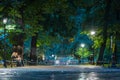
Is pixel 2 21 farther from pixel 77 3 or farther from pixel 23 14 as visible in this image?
pixel 77 3

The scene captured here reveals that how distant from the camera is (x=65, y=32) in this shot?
61.7 meters

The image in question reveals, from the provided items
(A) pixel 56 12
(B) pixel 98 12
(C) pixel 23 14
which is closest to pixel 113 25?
(B) pixel 98 12

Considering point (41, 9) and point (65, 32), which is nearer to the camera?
point (41, 9)

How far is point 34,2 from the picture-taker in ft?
173

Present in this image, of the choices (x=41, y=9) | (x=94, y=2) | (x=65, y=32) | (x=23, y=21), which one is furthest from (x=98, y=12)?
(x=23, y=21)

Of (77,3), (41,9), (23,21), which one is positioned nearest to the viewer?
(23,21)

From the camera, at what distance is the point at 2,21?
5188 cm

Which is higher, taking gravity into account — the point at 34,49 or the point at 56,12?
the point at 56,12

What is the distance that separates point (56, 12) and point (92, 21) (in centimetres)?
569

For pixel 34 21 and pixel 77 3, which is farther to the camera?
pixel 77 3

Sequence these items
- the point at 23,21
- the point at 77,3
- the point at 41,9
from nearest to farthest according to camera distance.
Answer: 1. the point at 23,21
2. the point at 41,9
3. the point at 77,3

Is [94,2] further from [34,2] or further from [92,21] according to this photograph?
[34,2]

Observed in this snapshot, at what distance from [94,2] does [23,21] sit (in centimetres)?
1414

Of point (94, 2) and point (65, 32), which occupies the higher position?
point (94, 2)
